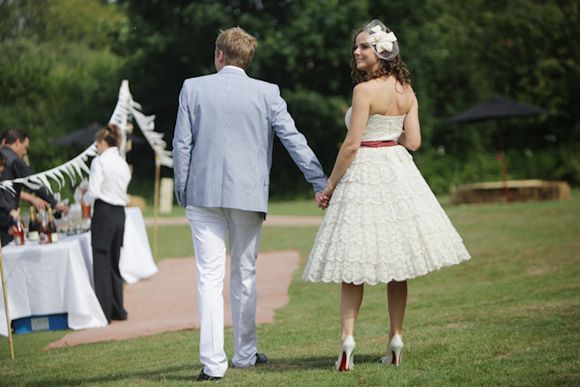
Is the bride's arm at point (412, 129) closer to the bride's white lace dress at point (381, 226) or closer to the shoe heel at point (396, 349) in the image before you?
the bride's white lace dress at point (381, 226)

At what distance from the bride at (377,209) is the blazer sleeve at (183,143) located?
0.94 meters

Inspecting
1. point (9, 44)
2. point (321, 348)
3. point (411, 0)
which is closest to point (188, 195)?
point (321, 348)

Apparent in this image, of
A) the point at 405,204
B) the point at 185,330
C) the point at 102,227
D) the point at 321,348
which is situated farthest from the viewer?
the point at 102,227

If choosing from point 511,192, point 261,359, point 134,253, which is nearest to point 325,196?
point 261,359

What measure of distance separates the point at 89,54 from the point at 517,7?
17.2 m

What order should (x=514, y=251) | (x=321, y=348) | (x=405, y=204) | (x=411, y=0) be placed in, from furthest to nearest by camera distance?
(x=411, y=0), (x=514, y=251), (x=321, y=348), (x=405, y=204)

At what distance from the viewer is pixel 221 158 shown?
6.41m

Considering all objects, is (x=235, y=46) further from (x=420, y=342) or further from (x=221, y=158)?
(x=420, y=342)

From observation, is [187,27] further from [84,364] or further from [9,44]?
[84,364]

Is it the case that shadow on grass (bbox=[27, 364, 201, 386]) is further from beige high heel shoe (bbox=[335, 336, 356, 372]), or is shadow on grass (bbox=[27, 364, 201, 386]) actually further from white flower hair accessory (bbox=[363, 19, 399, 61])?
white flower hair accessory (bbox=[363, 19, 399, 61])

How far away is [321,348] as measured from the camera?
300 inches

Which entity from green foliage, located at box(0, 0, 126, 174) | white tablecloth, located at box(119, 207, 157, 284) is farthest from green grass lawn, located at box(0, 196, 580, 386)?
green foliage, located at box(0, 0, 126, 174)

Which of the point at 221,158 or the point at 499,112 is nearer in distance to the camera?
the point at 221,158

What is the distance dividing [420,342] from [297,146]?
1.85 m
